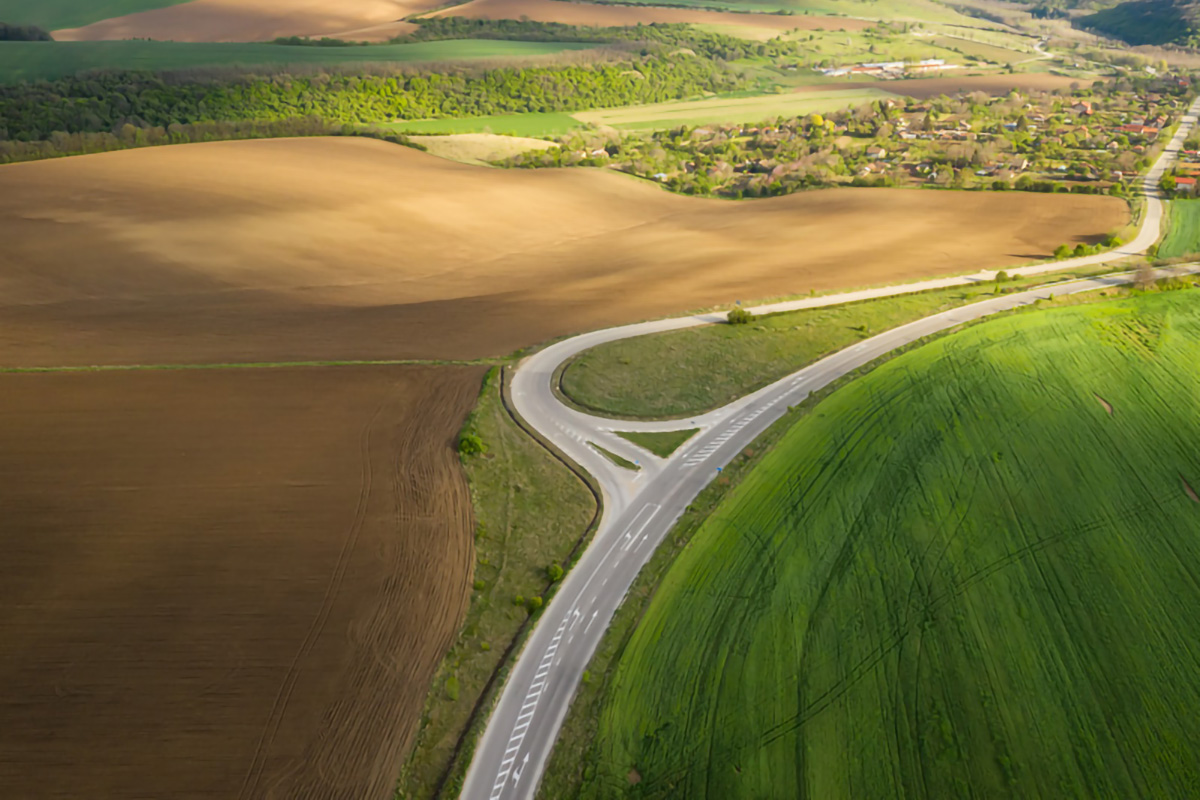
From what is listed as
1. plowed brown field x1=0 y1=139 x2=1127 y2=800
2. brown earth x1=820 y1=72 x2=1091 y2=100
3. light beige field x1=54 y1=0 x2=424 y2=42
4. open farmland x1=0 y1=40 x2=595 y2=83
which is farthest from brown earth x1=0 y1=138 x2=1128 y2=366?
brown earth x1=820 y1=72 x2=1091 y2=100

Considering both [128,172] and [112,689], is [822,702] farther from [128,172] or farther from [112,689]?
[128,172]

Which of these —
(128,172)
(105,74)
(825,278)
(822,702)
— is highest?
(105,74)

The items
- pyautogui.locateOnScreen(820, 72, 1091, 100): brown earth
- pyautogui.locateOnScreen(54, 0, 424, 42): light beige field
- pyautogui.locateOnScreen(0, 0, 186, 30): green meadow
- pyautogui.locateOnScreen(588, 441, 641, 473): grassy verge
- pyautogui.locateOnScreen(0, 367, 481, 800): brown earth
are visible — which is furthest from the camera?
pyautogui.locateOnScreen(820, 72, 1091, 100): brown earth

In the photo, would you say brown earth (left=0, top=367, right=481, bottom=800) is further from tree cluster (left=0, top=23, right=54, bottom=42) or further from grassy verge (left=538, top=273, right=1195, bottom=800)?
tree cluster (left=0, top=23, right=54, bottom=42)

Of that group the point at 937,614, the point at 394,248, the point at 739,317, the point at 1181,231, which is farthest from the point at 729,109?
the point at 937,614

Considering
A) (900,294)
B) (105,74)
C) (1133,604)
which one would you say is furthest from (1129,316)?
(105,74)

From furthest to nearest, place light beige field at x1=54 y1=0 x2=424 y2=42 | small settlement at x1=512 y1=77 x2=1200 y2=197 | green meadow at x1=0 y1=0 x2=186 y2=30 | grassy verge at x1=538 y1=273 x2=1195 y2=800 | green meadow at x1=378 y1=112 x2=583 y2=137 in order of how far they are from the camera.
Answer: green meadow at x1=0 y1=0 x2=186 y2=30 → light beige field at x1=54 y1=0 x2=424 y2=42 → green meadow at x1=378 y1=112 x2=583 y2=137 → small settlement at x1=512 y1=77 x2=1200 y2=197 → grassy verge at x1=538 y1=273 x2=1195 y2=800

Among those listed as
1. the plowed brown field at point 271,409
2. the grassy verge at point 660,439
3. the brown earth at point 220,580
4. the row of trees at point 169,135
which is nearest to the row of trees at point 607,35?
the row of trees at point 169,135

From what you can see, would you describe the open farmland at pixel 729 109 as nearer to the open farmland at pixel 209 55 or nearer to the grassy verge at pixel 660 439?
the open farmland at pixel 209 55
